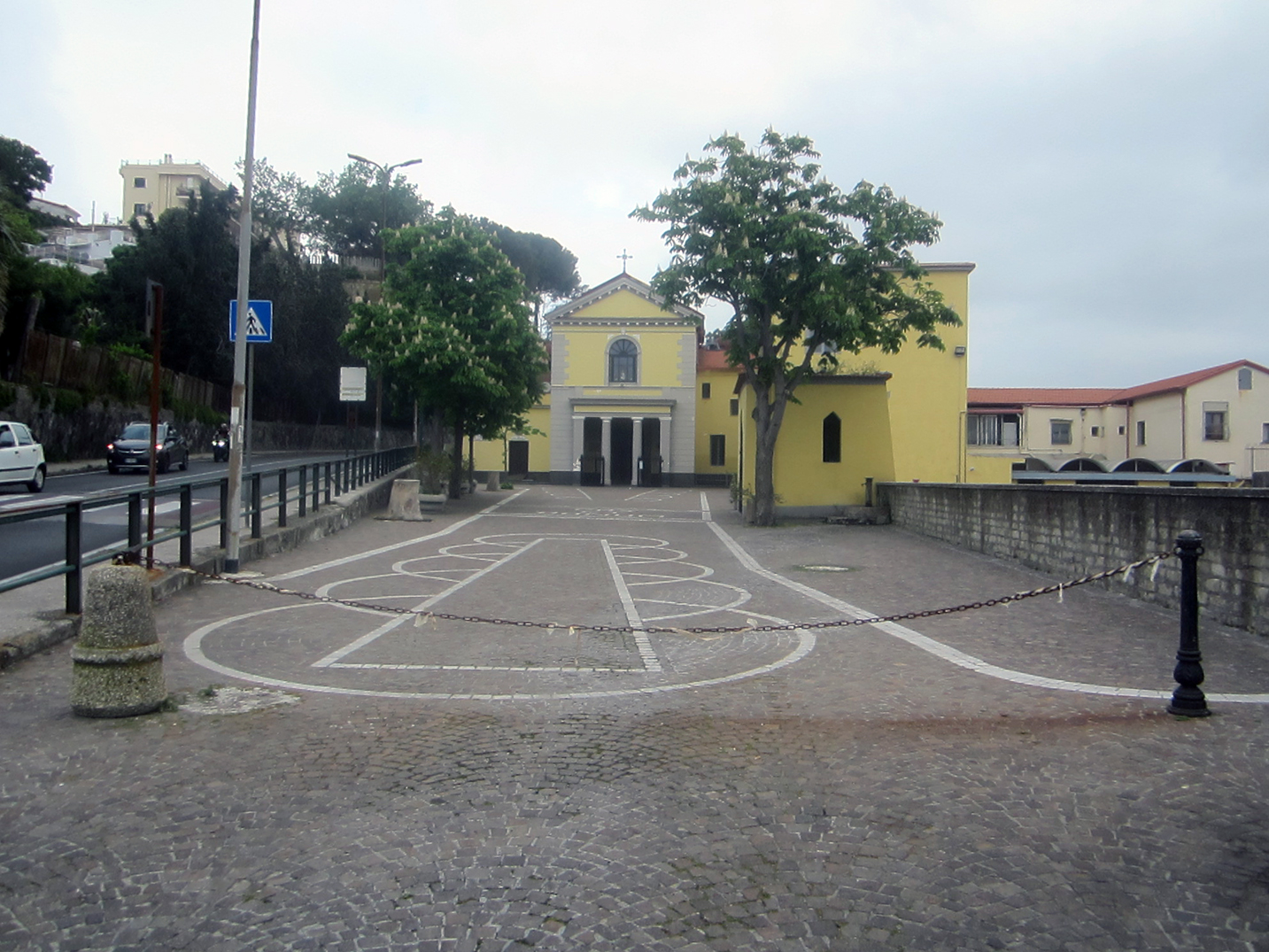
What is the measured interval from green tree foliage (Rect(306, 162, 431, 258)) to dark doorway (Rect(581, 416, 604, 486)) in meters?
28.3

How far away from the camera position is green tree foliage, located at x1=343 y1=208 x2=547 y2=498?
27.9 m

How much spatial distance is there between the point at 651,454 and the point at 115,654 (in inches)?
1965

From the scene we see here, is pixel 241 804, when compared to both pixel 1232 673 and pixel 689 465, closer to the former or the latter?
pixel 1232 673

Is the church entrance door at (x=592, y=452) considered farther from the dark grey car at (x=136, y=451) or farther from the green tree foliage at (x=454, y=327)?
the dark grey car at (x=136, y=451)

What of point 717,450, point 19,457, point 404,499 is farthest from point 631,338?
point 19,457

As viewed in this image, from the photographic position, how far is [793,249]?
2422 cm

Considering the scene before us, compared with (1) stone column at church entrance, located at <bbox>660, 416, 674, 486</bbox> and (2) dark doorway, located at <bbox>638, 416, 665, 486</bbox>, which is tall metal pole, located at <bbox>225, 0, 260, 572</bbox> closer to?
(2) dark doorway, located at <bbox>638, 416, 665, 486</bbox>

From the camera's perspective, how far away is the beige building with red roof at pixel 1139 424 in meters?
53.2

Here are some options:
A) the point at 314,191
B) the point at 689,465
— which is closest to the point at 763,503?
the point at 689,465

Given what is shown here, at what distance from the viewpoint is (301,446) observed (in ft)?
195

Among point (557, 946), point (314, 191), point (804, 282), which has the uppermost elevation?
point (314, 191)

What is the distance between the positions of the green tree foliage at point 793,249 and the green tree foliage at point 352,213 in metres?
53.2

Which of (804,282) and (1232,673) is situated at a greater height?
(804,282)

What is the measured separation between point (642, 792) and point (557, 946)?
5.07 feet
